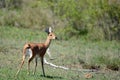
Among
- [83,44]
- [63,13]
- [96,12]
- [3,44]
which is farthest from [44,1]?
[3,44]

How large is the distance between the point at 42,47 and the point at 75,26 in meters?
13.7

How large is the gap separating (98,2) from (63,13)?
8.49 feet

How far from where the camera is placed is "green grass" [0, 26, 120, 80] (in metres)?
13.6

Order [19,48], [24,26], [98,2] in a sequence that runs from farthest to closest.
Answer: [24,26], [98,2], [19,48]

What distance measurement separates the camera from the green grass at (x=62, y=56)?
13622mm

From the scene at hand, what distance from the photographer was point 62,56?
715 inches

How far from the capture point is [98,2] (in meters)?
25.4

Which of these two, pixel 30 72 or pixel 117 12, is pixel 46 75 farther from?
pixel 117 12

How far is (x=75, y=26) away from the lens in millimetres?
26672

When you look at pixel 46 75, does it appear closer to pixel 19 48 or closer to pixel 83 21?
pixel 19 48

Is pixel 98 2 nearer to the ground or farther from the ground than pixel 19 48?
farther from the ground

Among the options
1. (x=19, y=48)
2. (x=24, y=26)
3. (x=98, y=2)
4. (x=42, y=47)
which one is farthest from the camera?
(x=24, y=26)

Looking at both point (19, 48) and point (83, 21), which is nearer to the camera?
point (19, 48)

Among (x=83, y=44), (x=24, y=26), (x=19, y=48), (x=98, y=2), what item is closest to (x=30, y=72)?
(x=19, y=48)
